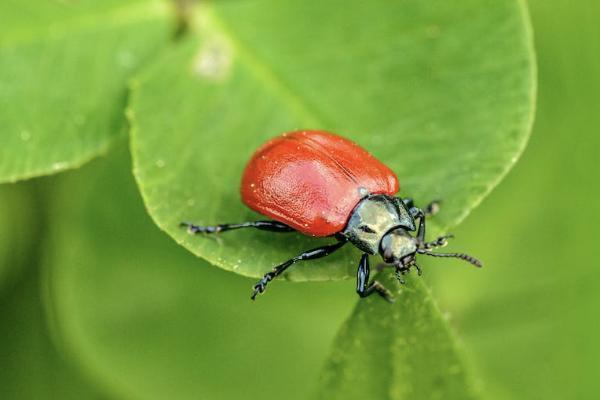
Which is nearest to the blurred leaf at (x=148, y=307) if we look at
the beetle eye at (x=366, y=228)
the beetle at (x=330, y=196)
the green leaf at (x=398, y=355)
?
the beetle at (x=330, y=196)

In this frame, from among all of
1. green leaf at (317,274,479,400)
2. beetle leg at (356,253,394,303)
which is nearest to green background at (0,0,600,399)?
beetle leg at (356,253,394,303)

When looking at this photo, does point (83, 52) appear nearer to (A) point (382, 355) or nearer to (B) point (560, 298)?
(A) point (382, 355)

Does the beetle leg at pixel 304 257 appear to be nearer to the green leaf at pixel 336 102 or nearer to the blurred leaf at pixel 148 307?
the green leaf at pixel 336 102

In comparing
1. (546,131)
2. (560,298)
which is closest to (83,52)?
(546,131)

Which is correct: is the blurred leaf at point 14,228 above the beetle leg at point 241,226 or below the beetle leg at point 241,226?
below

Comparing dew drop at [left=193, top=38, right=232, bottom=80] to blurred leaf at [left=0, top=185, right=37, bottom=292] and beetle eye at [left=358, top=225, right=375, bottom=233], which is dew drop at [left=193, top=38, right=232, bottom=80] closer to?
beetle eye at [left=358, top=225, right=375, bottom=233]
